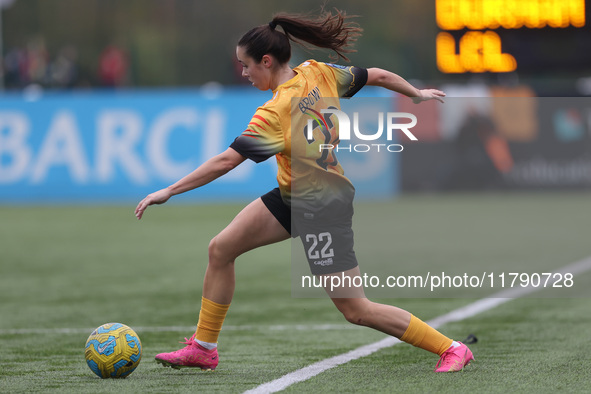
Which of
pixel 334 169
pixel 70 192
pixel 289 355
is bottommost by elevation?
pixel 70 192

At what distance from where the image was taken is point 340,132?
228 inches

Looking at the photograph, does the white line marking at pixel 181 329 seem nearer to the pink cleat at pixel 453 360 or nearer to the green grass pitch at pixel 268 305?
the green grass pitch at pixel 268 305

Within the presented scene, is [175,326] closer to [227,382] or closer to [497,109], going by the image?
[227,382]

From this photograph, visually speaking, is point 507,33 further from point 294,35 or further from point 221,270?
point 221,270

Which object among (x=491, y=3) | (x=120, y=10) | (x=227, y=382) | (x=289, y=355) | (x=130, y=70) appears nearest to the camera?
(x=227, y=382)

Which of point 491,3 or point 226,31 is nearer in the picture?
point 491,3

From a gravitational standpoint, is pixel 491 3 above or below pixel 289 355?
above

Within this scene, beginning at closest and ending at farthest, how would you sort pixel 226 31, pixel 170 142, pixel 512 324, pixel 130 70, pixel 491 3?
1. pixel 512 324
2. pixel 491 3
3. pixel 170 142
4. pixel 130 70
5. pixel 226 31

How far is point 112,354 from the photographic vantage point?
18.1 feet

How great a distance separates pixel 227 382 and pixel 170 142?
1383 centimetres

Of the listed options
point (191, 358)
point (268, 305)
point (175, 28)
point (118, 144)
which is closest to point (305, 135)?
point (191, 358)

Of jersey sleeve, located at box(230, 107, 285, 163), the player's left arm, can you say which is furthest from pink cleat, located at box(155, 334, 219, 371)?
the player's left arm

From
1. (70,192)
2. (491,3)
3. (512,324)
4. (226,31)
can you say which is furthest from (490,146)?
(226,31)

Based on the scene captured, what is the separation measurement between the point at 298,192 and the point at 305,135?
1.06ft
